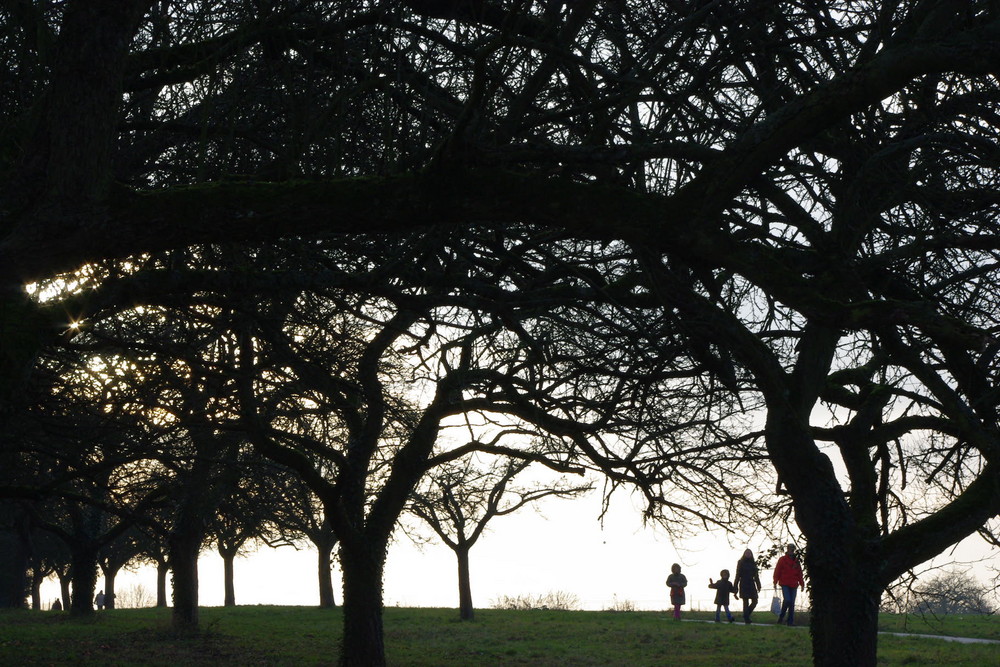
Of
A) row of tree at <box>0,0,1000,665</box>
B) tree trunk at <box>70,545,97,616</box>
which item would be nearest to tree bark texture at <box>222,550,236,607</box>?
tree trunk at <box>70,545,97,616</box>

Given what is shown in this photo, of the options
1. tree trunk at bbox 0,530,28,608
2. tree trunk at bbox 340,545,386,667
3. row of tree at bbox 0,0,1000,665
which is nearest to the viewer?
row of tree at bbox 0,0,1000,665

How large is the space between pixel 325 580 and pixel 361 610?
2008 centimetres

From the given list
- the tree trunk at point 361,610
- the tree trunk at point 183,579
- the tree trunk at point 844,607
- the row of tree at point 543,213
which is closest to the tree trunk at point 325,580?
the tree trunk at point 183,579

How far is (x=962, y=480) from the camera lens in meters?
10.5

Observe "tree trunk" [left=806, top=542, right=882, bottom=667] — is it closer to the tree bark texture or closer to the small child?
the small child

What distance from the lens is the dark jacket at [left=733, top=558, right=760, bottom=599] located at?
23.3 meters

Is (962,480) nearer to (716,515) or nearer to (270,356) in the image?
(716,515)

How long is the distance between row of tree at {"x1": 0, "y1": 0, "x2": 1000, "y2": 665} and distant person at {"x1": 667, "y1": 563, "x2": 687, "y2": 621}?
13427mm

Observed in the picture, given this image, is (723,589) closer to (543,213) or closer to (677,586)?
(677,586)

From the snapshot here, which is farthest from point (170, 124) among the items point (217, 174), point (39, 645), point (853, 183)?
point (39, 645)

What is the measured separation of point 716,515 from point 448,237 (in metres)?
7.12

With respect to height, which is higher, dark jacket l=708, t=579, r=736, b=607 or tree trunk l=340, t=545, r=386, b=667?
tree trunk l=340, t=545, r=386, b=667

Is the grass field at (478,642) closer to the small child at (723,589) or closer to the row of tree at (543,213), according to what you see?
the small child at (723,589)

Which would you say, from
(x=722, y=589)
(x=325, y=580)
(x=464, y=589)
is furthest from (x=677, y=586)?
(x=325, y=580)
